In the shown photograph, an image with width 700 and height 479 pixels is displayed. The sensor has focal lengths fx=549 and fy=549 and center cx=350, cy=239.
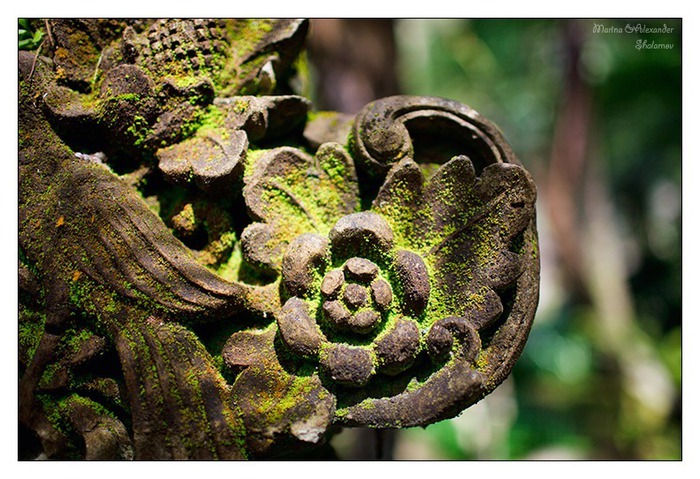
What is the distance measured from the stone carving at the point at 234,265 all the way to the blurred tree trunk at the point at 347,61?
227 centimetres

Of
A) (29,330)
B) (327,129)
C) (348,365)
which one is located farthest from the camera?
(327,129)

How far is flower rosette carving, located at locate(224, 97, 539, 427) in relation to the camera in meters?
1.06

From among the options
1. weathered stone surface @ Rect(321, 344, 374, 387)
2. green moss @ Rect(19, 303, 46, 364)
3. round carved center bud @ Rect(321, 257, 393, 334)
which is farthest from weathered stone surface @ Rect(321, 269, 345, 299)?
green moss @ Rect(19, 303, 46, 364)

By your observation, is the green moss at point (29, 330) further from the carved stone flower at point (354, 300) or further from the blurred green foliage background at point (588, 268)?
the blurred green foliage background at point (588, 268)

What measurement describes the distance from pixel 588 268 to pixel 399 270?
16.1ft

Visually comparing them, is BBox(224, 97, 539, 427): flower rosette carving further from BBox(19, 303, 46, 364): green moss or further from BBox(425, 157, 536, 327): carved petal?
BBox(19, 303, 46, 364): green moss

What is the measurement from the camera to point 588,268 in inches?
214

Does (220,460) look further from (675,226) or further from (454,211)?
(675,226)

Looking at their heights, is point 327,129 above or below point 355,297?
above

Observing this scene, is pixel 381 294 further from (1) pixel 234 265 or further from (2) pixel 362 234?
(1) pixel 234 265

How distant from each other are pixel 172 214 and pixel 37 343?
38 cm

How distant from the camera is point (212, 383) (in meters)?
1.09

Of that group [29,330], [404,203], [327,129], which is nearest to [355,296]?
[404,203]

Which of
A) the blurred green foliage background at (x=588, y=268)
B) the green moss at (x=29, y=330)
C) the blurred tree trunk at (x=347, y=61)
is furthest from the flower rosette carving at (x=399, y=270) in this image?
the blurred tree trunk at (x=347, y=61)
